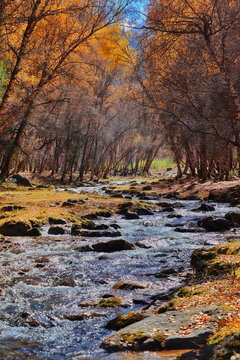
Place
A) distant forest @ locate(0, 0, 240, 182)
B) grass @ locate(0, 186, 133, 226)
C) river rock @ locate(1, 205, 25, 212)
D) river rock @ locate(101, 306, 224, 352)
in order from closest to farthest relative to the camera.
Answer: river rock @ locate(101, 306, 224, 352) → distant forest @ locate(0, 0, 240, 182) → grass @ locate(0, 186, 133, 226) → river rock @ locate(1, 205, 25, 212)

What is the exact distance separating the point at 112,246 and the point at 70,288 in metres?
2.98

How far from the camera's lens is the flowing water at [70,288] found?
381 cm

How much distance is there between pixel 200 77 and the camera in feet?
34.1

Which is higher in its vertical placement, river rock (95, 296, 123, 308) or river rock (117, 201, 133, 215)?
river rock (117, 201, 133, 215)

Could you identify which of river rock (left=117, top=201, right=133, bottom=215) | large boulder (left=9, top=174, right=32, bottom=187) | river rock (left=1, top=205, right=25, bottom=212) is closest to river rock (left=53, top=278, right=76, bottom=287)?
river rock (left=1, top=205, right=25, bottom=212)

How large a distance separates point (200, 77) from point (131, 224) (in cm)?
568

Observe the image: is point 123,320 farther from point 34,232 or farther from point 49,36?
point 49,36

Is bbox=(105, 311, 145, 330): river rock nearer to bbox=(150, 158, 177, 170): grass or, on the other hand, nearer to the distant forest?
the distant forest

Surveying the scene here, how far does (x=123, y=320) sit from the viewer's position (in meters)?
4.25

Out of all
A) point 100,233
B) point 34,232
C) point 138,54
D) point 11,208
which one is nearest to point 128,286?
point 100,233

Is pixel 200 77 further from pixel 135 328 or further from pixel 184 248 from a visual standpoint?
pixel 135 328

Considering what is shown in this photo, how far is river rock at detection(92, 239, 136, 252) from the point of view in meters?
8.66

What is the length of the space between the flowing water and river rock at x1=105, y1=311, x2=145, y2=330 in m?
0.11

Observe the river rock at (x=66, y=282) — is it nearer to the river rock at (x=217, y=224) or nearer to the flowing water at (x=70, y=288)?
the flowing water at (x=70, y=288)
